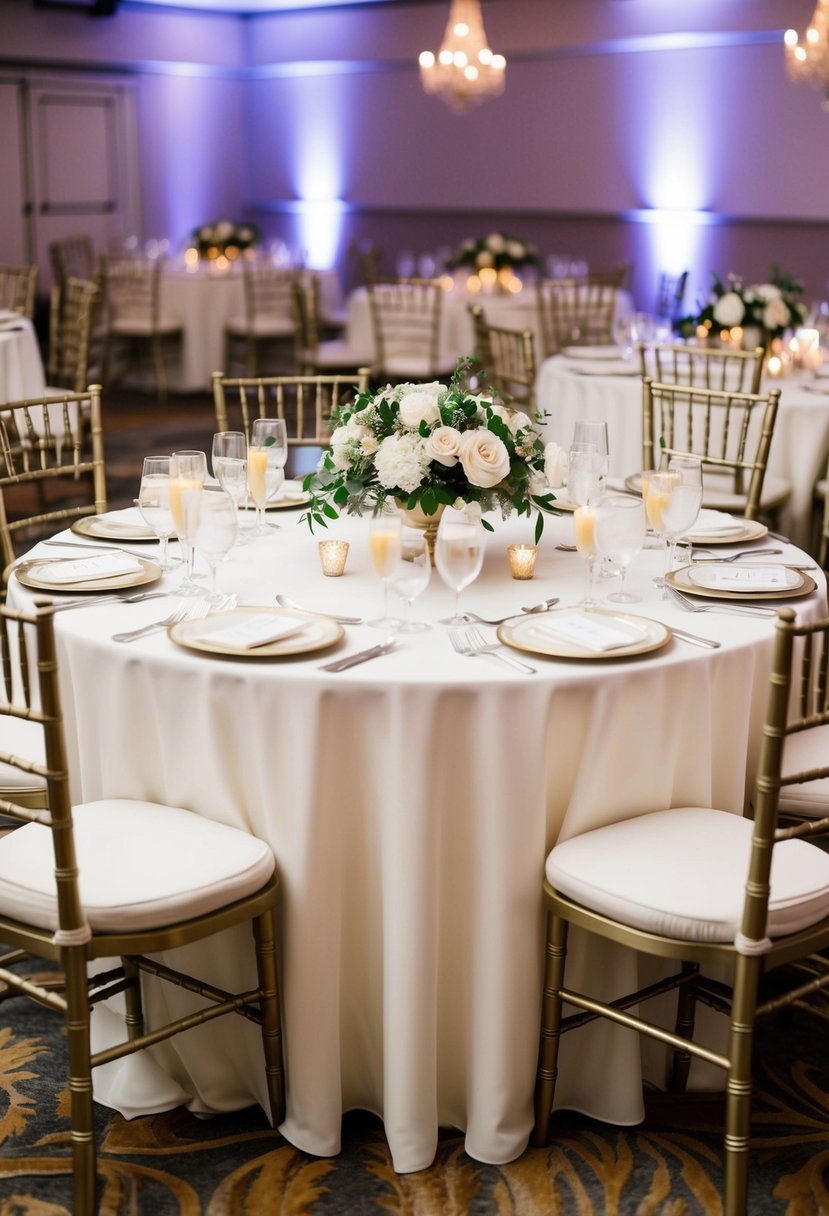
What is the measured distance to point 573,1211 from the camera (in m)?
2.25

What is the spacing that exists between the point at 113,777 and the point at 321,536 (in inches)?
34.2

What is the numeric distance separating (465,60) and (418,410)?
758 centimetres

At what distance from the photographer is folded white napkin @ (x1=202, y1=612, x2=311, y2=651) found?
2266mm

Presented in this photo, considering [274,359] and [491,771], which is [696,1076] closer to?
[491,771]

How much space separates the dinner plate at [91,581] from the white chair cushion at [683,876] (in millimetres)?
968

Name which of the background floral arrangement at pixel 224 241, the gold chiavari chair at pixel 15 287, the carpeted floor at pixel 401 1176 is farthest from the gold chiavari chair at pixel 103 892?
the background floral arrangement at pixel 224 241

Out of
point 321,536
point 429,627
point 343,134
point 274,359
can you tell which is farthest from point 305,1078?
point 343,134

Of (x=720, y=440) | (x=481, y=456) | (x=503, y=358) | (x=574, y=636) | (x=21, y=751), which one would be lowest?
(x=21, y=751)

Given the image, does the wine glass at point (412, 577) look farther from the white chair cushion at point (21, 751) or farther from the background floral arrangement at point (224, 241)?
the background floral arrangement at point (224, 241)

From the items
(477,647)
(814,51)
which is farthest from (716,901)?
(814,51)

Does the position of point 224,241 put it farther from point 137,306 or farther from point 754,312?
point 754,312

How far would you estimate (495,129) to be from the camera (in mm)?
11602

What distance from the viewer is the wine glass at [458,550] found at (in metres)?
2.29

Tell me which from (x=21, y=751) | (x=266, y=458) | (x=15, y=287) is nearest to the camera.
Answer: (x=21, y=751)
